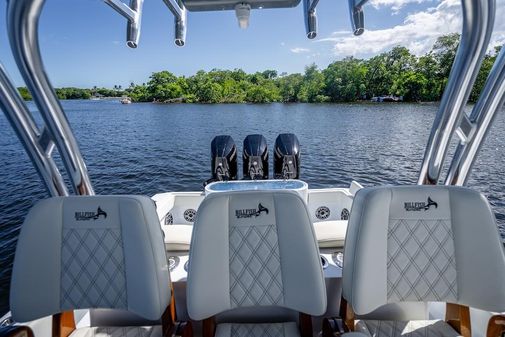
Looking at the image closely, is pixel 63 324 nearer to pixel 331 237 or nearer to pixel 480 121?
pixel 331 237

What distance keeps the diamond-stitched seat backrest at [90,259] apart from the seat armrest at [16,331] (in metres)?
0.12

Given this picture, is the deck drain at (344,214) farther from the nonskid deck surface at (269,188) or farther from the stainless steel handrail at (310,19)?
the stainless steel handrail at (310,19)

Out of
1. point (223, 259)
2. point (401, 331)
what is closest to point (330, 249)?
point (401, 331)

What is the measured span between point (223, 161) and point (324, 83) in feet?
120

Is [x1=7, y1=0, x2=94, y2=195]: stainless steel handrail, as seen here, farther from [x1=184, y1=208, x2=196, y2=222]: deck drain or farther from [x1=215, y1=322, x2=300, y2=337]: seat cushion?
[x1=184, y1=208, x2=196, y2=222]: deck drain

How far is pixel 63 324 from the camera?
131 cm

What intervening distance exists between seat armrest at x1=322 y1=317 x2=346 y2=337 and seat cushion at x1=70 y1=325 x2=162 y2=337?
72 centimetres

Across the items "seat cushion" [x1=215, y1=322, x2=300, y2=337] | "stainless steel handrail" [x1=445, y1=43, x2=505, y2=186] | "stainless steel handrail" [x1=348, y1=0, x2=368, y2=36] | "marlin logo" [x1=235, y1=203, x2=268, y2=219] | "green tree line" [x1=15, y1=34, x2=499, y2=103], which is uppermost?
"green tree line" [x1=15, y1=34, x2=499, y2=103]

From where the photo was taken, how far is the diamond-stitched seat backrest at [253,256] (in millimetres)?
1210

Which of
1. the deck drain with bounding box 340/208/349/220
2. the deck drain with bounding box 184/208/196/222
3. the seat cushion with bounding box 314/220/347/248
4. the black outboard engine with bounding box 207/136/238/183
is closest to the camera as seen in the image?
the seat cushion with bounding box 314/220/347/248

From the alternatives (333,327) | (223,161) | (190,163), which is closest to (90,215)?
(333,327)

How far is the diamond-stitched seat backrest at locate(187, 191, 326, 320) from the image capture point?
47.6 inches

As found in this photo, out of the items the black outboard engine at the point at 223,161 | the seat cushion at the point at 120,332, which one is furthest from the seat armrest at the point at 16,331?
the black outboard engine at the point at 223,161

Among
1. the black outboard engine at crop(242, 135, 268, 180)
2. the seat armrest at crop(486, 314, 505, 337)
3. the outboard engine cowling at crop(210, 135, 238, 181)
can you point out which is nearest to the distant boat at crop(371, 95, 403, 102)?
the black outboard engine at crop(242, 135, 268, 180)
